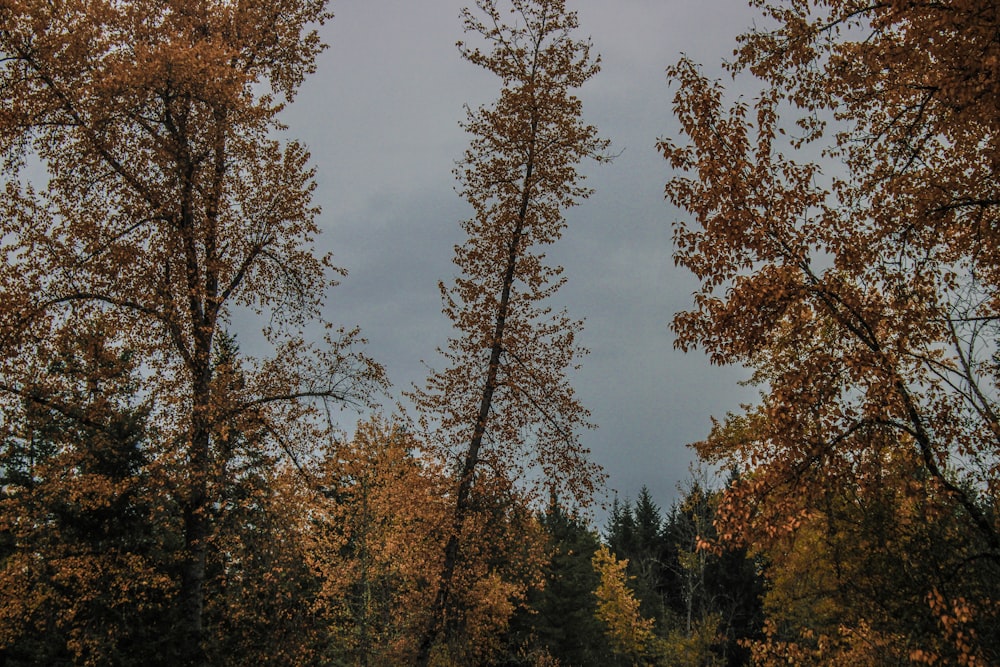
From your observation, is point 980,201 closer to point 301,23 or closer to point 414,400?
point 414,400

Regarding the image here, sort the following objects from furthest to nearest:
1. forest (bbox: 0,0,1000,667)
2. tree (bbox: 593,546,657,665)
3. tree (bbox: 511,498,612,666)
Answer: tree (bbox: 511,498,612,666) < tree (bbox: 593,546,657,665) < forest (bbox: 0,0,1000,667)

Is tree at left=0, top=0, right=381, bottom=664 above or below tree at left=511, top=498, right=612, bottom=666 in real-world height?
above

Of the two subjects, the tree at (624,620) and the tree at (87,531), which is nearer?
the tree at (87,531)

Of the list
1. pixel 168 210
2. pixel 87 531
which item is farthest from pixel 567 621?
pixel 168 210

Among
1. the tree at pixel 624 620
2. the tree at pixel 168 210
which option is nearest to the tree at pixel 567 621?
the tree at pixel 624 620

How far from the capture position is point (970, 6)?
648cm

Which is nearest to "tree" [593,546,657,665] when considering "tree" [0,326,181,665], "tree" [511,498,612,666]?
"tree" [511,498,612,666]

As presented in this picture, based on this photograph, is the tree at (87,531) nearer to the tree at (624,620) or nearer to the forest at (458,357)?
the forest at (458,357)

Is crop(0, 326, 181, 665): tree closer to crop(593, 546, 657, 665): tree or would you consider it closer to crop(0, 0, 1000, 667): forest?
crop(0, 0, 1000, 667): forest

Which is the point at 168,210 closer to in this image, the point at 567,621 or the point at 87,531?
the point at 87,531

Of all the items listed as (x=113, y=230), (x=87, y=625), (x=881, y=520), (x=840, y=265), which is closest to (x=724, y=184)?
(x=840, y=265)

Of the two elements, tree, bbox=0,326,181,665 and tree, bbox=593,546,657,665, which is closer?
tree, bbox=0,326,181,665

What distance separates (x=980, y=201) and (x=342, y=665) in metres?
22.5

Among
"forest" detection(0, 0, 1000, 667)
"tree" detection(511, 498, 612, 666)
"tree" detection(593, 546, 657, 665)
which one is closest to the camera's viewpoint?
"forest" detection(0, 0, 1000, 667)
